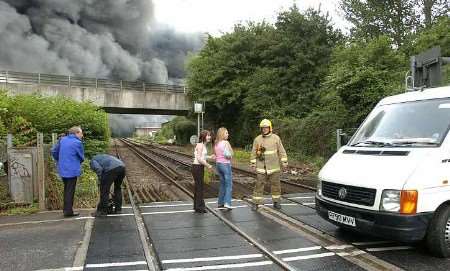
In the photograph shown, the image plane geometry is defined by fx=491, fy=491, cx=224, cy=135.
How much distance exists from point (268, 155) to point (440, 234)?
4.29 meters

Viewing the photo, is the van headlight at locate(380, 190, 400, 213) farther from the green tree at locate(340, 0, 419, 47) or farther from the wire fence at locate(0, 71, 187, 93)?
the wire fence at locate(0, 71, 187, 93)

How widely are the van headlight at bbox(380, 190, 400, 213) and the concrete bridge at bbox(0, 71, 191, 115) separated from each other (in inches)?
1262

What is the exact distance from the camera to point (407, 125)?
7270mm

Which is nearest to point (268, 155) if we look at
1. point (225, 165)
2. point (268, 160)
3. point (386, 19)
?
point (268, 160)

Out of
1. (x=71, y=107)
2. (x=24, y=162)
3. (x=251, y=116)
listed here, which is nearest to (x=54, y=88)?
(x=251, y=116)

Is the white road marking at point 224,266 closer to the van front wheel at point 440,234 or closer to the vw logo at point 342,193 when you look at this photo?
the vw logo at point 342,193

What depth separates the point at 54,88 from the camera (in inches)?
1474

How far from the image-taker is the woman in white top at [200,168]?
989 cm

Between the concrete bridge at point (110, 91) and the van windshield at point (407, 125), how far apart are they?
30531mm

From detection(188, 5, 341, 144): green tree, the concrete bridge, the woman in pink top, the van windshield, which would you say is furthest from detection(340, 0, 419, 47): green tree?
the van windshield

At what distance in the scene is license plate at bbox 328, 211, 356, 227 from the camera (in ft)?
21.5

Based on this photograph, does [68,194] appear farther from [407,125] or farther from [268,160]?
[407,125]

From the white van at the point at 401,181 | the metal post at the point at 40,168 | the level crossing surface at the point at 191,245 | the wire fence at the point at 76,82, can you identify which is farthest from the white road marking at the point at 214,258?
the wire fence at the point at 76,82

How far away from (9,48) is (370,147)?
39448mm
